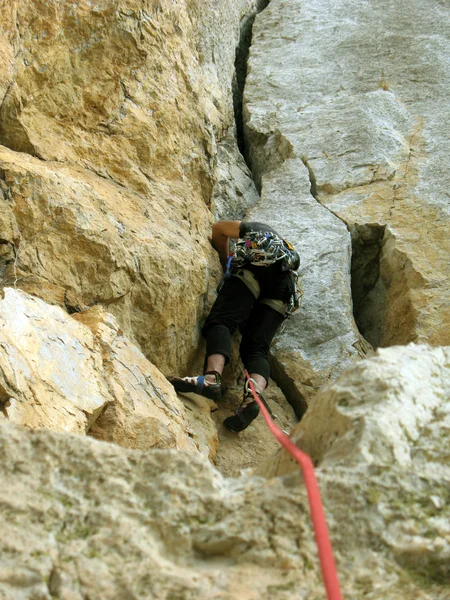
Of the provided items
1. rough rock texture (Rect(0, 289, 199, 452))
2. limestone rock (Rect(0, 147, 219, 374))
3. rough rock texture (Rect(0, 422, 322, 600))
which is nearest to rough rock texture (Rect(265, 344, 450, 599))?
rough rock texture (Rect(0, 422, 322, 600))

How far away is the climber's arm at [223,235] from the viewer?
190 inches

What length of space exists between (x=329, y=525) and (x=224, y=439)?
2596 mm

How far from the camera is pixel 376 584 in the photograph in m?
1.51

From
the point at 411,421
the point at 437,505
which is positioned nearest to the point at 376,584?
the point at 437,505

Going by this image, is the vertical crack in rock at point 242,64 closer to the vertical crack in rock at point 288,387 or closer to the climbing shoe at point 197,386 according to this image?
the vertical crack in rock at point 288,387

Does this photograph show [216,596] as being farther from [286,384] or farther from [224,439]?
[286,384]

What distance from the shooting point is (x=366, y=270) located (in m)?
5.42

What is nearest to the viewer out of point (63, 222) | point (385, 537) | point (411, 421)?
point (385, 537)

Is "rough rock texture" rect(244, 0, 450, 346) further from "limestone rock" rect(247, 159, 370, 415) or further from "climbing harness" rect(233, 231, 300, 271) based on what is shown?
"climbing harness" rect(233, 231, 300, 271)

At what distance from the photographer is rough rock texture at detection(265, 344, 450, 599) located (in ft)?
5.13

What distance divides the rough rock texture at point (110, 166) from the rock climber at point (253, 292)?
0.13 metres

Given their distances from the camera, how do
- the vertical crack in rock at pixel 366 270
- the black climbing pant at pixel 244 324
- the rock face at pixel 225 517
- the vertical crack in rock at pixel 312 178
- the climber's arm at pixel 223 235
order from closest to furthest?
the rock face at pixel 225 517, the black climbing pant at pixel 244 324, the climber's arm at pixel 223 235, the vertical crack in rock at pixel 366 270, the vertical crack in rock at pixel 312 178

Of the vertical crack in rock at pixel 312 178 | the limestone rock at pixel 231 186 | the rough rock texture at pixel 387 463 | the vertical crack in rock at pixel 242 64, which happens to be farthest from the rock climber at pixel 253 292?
the rough rock texture at pixel 387 463

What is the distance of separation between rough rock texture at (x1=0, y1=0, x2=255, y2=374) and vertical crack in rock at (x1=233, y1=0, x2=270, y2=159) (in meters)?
1.52
